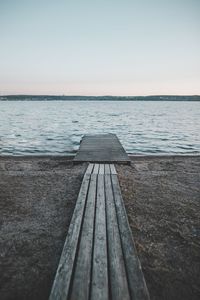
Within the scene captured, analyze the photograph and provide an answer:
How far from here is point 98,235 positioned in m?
3.76

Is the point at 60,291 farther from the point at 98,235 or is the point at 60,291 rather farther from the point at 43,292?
the point at 98,235

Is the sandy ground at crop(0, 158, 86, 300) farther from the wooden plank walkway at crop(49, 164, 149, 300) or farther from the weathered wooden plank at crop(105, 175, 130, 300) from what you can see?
the weathered wooden plank at crop(105, 175, 130, 300)

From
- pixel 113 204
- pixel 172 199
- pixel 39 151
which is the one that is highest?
pixel 113 204

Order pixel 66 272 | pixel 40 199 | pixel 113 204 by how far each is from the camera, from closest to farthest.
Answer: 1. pixel 66 272
2. pixel 113 204
3. pixel 40 199

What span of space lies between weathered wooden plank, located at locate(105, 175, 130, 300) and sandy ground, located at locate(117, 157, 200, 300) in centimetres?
57

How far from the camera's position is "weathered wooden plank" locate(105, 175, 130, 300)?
2566 mm

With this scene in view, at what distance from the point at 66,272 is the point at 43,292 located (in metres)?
0.54

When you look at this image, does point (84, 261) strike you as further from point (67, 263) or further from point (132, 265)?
point (132, 265)

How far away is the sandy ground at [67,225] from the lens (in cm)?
330

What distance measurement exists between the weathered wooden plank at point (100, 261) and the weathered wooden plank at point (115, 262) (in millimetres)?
70

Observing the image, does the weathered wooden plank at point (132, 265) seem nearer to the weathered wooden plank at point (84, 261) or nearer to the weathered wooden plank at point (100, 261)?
the weathered wooden plank at point (100, 261)

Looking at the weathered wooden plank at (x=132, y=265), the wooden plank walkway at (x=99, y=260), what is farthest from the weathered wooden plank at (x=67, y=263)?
the weathered wooden plank at (x=132, y=265)

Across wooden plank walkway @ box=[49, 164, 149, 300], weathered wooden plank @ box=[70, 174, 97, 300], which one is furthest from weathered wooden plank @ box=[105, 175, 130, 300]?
weathered wooden plank @ box=[70, 174, 97, 300]

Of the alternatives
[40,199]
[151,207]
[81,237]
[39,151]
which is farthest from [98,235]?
[39,151]
